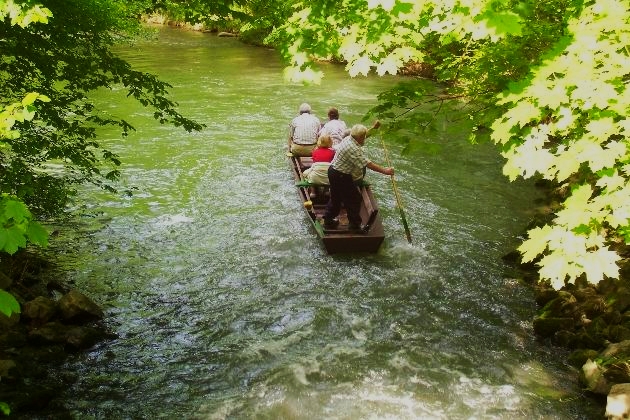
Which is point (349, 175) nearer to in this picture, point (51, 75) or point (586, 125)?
point (51, 75)

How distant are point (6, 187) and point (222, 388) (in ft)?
10.4

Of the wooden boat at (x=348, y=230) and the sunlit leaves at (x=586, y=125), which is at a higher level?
the sunlit leaves at (x=586, y=125)

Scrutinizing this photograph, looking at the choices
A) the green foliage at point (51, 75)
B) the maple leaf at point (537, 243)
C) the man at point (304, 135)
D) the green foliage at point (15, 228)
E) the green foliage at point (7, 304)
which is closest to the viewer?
the green foliage at point (7, 304)

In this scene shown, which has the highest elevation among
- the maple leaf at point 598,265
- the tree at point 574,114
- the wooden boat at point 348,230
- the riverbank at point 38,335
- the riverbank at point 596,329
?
the tree at point 574,114

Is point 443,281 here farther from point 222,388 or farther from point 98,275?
point 98,275

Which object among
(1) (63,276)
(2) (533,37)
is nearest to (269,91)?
(1) (63,276)

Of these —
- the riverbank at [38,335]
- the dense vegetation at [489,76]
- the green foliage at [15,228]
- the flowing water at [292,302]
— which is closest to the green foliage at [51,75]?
the dense vegetation at [489,76]

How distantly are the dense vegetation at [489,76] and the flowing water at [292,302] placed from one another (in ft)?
3.69

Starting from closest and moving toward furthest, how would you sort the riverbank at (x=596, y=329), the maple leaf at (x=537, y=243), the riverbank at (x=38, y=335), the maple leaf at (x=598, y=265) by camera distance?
the maple leaf at (x=598, y=265)
the maple leaf at (x=537, y=243)
the riverbank at (x=38, y=335)
the riverbank at (x=596, y=329)

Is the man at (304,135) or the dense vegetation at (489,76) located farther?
the man at (304,135)

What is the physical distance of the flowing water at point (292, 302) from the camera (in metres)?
5.95

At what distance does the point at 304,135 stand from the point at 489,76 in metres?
6.92

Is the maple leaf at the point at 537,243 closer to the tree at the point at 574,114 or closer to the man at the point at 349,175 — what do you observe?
the tree at the point at 574,114

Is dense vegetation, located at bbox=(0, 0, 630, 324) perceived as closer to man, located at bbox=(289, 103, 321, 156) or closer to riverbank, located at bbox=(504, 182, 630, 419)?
riverbank, located at bbox=(504, 182, 630, 419)
